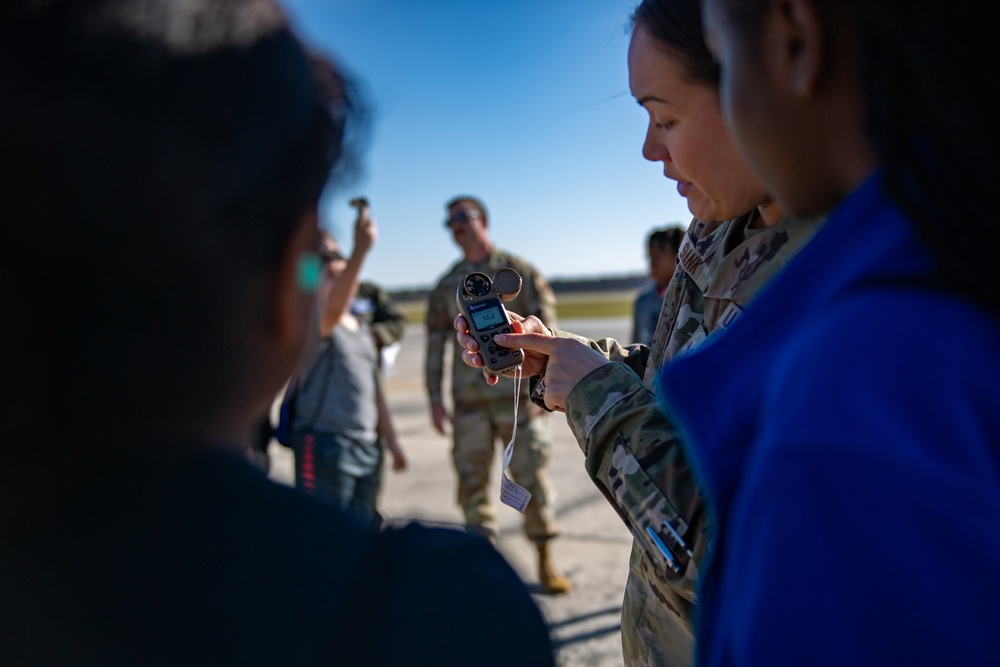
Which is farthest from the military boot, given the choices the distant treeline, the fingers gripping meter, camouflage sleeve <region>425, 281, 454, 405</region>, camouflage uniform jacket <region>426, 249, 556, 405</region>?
the distant treeline

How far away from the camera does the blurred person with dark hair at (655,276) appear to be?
17.2ft

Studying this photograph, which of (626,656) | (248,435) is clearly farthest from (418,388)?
(248,435)

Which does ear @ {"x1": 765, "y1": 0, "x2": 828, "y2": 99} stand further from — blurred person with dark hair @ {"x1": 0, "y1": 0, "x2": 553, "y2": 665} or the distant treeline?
the distant treeline

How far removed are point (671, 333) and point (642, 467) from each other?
44cm

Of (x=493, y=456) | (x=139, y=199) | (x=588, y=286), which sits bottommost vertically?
(x=588, y=286)

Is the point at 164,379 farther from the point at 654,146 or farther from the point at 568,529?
the point at 568,529

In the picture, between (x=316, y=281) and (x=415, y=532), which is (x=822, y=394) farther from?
(x=316, y=281)

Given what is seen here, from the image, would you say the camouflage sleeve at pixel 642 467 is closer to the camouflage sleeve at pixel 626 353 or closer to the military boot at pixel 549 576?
the camouflage sleeve at pixel 626 353

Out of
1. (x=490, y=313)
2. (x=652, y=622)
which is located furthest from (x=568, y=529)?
(x=652, y=622)

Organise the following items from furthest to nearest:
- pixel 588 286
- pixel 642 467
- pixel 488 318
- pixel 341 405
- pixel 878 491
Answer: pixel 588 286, pixel 341 405, pixel 488 318, pixel 642 467, pixel 878 491

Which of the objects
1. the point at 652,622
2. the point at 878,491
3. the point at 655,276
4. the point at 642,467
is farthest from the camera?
the point at 655,276

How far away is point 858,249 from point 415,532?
48cm

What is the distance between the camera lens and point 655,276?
5434 mm

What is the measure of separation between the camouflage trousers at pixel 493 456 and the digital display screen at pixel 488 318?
2620 mm
